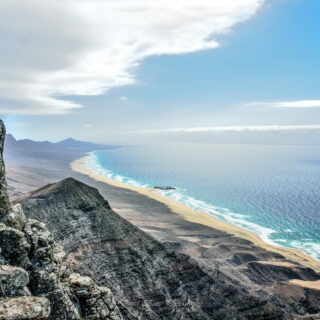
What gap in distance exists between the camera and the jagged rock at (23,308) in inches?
553

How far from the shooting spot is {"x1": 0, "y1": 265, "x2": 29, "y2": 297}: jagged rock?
15.7 meters

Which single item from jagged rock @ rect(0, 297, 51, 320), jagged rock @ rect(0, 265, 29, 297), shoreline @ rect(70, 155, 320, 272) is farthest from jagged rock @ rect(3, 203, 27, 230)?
shoreline @ rect(70, 155, 320, 272)

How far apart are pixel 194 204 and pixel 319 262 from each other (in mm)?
68709

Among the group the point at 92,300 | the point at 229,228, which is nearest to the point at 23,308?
the point at 92,300

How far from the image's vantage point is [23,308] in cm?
1466

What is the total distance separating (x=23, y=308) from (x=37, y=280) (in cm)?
475

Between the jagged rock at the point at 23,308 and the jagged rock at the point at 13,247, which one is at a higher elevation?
the jagged rock at the point at 13,247

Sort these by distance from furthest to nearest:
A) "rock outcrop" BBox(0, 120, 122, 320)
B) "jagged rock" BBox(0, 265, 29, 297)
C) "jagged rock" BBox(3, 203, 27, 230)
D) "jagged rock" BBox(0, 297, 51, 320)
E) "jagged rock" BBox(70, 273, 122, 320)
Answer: "jagged rock" BBox(70, 273, 122, 320)
"jagged rock" BBox(3, 203, 27, 230)
"jagged rock" BBox(0, 265, 29, 297)
"rock outcrop" BBox(0, 120, 122, 320)
"jagged rock" BBox(0, 297, 51, 320)

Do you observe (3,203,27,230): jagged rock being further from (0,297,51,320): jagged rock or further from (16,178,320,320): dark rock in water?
(16,178,320,320): dark rock in water

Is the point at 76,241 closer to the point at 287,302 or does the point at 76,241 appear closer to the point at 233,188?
the point at 287,302

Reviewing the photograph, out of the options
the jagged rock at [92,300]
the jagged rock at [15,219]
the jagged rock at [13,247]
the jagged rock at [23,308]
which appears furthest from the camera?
the jagged rock at [92,300]

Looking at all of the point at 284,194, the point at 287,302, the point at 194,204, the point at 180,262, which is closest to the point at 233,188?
the point at 284,194

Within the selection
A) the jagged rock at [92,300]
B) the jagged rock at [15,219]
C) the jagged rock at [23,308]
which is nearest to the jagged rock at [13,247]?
the jagged rock at [15,219]

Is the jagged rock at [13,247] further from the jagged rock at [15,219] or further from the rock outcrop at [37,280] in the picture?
the jagged rock at [15,219]
